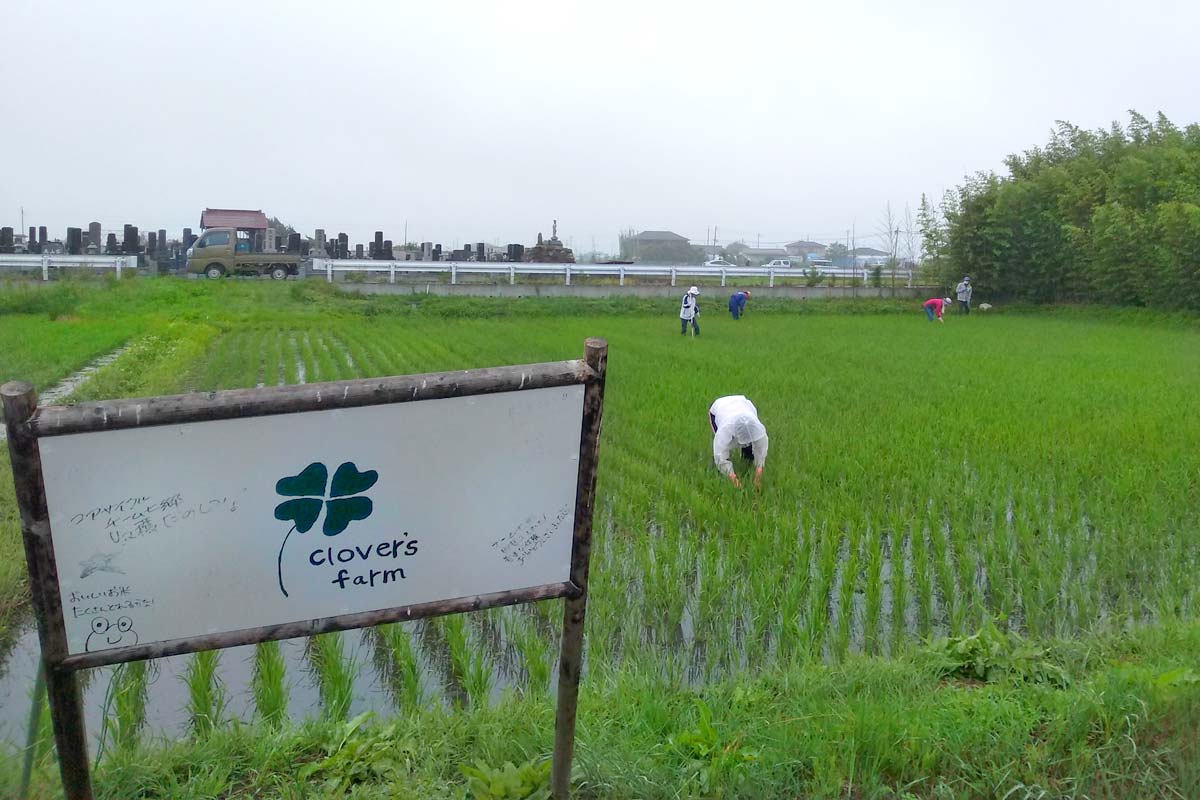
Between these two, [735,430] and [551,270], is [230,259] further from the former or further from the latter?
[735,430]

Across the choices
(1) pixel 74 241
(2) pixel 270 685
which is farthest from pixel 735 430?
(1) pixel 74 241

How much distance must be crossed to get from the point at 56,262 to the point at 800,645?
75.9 ft

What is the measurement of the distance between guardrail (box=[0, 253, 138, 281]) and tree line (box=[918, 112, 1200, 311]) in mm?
19890

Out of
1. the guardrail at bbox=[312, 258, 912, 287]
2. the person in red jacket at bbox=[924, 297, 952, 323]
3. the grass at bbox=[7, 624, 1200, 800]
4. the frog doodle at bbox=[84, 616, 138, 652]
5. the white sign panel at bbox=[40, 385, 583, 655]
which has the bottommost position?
the person in red jacket at bbox=[924, 297, 952, 323]

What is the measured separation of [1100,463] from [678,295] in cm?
1733

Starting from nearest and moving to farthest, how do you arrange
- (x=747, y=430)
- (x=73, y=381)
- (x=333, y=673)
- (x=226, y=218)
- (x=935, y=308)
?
(x=333, y=673)
(x=747, y=430)
(x=73, y=381)
(x=935, y=308)
(x=226, y=218)

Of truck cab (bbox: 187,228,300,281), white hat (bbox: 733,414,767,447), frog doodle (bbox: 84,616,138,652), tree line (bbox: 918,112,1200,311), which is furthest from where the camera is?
truck cab (bbox: 187,228,300,281)

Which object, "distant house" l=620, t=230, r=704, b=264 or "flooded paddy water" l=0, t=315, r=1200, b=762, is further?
"distant house" l=620, t=230, r=704, b=264

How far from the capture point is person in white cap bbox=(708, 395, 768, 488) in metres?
5.63

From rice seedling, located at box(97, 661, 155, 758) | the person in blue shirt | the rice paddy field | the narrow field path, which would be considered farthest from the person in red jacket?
rice seedling, located at box(97, 661, 155, 758)

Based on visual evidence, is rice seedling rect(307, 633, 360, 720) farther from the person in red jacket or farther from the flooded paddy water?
the person in red jacket

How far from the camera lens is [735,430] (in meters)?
5.66

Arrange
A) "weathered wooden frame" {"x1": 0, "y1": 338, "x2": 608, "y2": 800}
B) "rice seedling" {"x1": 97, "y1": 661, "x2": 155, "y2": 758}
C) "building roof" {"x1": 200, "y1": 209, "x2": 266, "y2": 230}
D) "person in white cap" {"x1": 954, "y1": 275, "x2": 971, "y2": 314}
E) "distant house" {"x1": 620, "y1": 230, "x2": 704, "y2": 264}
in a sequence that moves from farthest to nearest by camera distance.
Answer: "distant house" {"x1": 620, "y1": 230, "x2": 704, "y2": 264} → "building roof" {"x1": 200, "y1": 209, "x2": 266, "y2": 230} → "person in white cap" {"x1": 954, "y1": 275, "x2": 971, "y2": 314} → "rice seedling" {"x1": 97, "y1": 661, "x2": 155, "y2": 758} → "weathered wooden frame" {"x1": 0, "y1": 338, "x2": 608, "y2": 800}

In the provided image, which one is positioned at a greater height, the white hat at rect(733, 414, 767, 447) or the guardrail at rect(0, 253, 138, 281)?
the guardrail at rect(0, 253, 138, 281)
